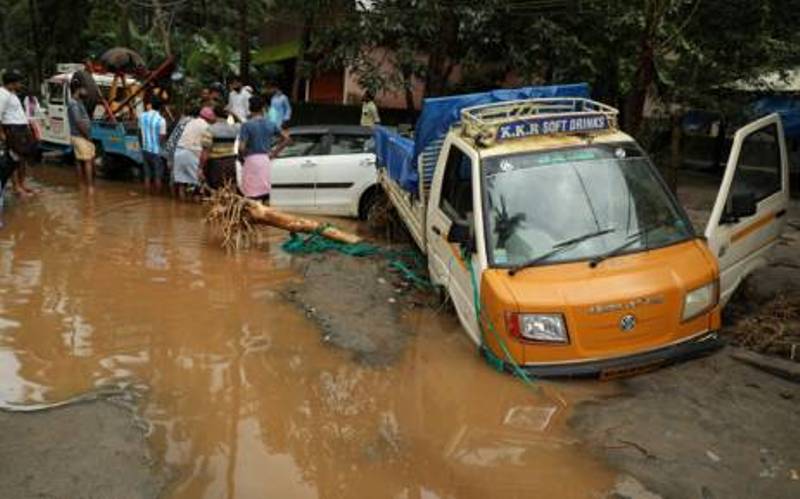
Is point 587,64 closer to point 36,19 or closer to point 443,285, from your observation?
point 443,285

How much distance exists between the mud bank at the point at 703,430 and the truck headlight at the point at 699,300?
374 millimetres

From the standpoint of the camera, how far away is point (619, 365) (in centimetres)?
538

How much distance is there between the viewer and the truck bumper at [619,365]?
5.37 metres

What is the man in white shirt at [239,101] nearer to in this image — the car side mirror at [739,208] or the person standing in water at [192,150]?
the person standing in water at [192,150]

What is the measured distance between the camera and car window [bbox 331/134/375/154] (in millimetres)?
11742

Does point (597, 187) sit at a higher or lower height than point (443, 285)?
higher

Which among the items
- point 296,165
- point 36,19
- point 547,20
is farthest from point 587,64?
point 36,19

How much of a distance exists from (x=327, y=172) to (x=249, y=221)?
193cm

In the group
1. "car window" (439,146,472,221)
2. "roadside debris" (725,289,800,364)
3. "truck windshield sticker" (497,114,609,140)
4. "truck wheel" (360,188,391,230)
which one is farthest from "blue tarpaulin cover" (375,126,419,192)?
"roadside debris" (725,289,800,364)

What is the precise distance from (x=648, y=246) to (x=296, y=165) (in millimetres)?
6727

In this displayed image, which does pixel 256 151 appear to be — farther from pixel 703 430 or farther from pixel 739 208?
pixel 703 430

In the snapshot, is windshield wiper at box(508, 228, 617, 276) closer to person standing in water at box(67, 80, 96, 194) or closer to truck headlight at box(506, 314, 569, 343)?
truck headlight at box(506, 314, 569, 343)

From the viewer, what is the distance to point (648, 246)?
5.93 meters

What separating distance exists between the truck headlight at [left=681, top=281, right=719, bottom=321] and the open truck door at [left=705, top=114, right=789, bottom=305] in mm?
560
